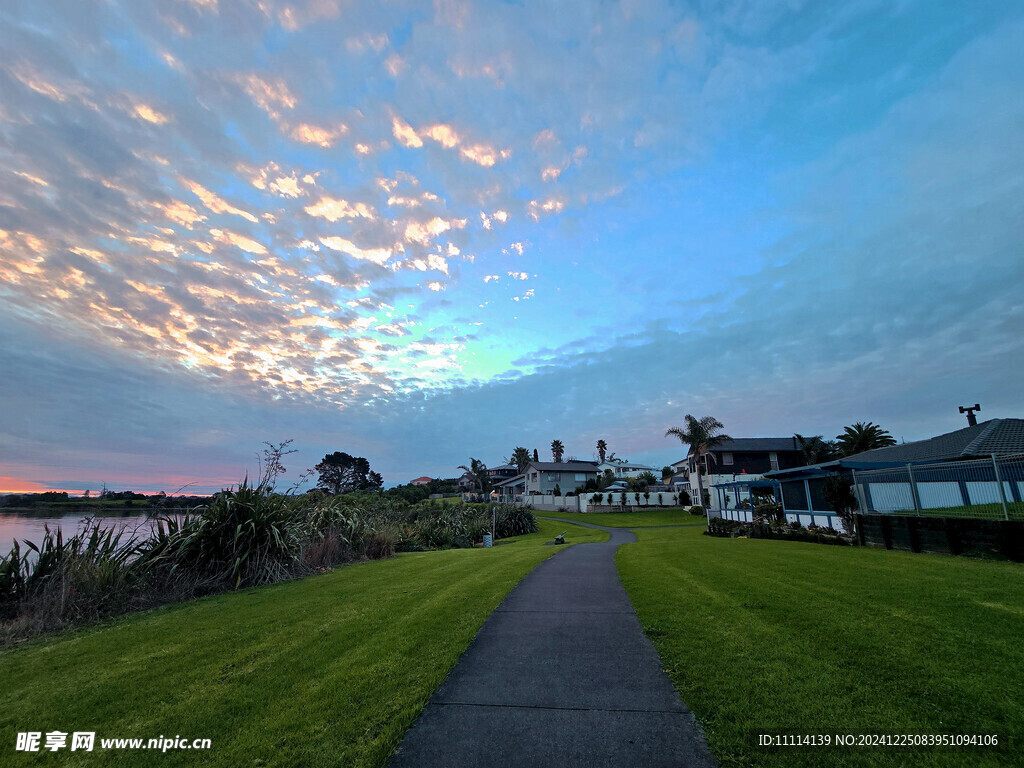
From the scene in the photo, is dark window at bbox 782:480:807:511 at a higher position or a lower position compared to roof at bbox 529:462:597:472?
lower

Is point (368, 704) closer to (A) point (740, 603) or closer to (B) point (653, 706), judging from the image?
(B) point (653, 706)

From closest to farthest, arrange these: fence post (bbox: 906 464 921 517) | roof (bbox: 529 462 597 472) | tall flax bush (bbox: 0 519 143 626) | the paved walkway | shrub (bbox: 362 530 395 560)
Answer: the paved walkway, tall flax bush (bbox: 0 519 143 626), fence post (bbox: 906 464 921 517), shrub (bbox: 362 530 395 560), roof (bbox: 529 462 597 472)

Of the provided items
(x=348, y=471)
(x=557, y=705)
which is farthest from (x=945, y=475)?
(x=348, y=471)

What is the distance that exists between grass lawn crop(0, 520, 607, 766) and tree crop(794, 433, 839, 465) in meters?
55.3

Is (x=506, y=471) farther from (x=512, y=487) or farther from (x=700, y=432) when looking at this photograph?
(x=700, y=432)

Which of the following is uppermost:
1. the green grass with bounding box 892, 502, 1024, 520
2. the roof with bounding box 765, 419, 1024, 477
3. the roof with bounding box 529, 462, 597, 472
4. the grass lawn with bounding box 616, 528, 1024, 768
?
the roof with bounding box 529, 462, 597, 472

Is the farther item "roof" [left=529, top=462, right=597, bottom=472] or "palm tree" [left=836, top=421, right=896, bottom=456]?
"roof" [left=529, top=462, right=597, bottom=472]

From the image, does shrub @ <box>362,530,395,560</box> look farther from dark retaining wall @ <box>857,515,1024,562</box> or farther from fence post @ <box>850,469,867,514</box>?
fence post @ <box>850,469,867,514</box>

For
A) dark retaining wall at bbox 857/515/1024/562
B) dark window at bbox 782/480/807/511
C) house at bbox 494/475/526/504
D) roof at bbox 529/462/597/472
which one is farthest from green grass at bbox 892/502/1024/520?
house at bbox 494/475/526/504

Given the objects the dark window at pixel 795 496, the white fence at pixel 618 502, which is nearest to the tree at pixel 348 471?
the white fence at pixel 618 502

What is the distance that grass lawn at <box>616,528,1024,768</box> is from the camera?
11.0 feet

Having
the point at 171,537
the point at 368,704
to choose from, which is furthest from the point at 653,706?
the point at 171,537

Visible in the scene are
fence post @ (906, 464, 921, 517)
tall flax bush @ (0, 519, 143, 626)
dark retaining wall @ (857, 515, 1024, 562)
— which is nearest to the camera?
tall flax bush @ (0, 519, 143, 626)

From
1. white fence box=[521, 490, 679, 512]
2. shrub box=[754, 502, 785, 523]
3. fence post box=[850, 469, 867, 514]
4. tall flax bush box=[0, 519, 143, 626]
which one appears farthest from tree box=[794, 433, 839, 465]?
tall flax bush box=[0, 519, 143, 626]
